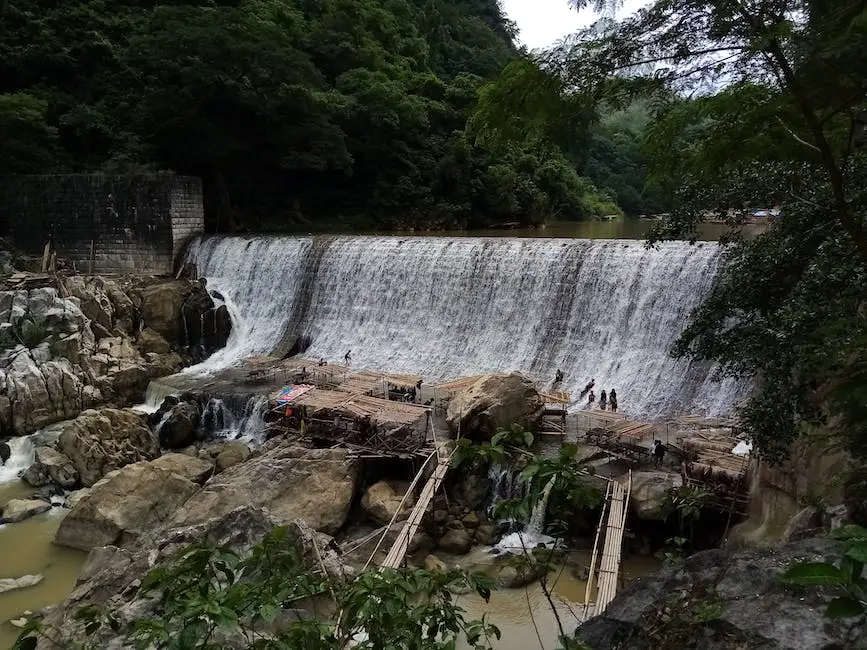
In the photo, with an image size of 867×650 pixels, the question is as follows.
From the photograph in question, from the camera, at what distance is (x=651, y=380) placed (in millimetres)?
12336

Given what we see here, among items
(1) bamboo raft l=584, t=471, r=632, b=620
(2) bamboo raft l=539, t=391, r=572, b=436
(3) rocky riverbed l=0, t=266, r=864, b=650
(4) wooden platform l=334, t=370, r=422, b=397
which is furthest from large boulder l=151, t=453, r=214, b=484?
(1) bamboo raft l=584, t=471, r=632, b=620

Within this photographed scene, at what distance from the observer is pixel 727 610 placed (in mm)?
2764

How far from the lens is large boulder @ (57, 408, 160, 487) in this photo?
11586mm

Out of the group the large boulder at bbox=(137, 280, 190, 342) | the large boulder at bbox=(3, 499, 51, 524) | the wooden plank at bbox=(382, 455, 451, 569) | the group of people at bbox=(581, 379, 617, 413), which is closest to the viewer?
the wooden plank at bbox=(382, 455, 451, 569)

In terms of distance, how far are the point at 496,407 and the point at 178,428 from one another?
6.81 m

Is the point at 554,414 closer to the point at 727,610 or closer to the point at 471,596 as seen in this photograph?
the point at 471,596

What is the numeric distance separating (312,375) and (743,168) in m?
10.5

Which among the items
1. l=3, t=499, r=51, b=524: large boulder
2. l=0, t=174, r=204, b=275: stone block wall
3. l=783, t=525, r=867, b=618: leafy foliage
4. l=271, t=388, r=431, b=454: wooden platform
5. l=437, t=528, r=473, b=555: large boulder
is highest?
l=0, t=174, r=204, b=275: stone block wall

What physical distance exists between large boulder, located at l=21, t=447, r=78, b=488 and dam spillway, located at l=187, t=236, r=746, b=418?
572 centimetres

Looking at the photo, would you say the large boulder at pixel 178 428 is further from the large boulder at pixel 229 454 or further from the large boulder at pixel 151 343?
the large boulder at pixel 151 343

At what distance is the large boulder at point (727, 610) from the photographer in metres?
2.55

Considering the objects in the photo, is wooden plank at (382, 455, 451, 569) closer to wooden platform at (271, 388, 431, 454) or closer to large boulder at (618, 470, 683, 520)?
wooden platform at (271, 388, 431, 454)

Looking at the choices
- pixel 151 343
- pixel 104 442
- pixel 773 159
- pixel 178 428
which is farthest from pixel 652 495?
pixel 151 343

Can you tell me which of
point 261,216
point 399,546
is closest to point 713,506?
point 399,546
